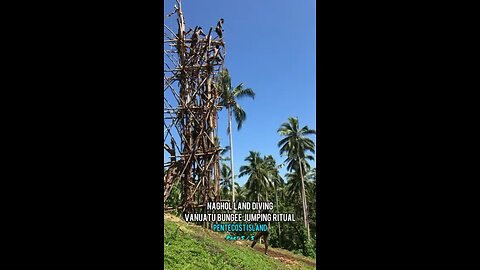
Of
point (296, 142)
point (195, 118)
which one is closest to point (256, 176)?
point (296, 142)

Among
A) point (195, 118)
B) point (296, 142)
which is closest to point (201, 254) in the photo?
point (195, 118)

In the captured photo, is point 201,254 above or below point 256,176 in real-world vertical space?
below

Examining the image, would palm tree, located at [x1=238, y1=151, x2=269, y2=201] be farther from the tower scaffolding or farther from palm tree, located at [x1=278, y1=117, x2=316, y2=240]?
the tower scaffolding

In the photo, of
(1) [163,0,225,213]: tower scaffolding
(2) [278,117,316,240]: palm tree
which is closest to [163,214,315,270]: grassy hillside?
(1) [163,0,225,213]: tower scaffolding

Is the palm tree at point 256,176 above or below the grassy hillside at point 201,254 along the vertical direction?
above

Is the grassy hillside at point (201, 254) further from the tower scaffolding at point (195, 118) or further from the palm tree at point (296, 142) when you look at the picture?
the palm tree at point (296, 142)

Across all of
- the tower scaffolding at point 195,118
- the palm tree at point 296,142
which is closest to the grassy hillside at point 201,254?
the tower scaffolding at point 195,118

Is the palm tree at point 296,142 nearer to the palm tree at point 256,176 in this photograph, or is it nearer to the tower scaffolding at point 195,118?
the palm tree at point 256,176

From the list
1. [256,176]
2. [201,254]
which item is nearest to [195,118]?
[201,254]

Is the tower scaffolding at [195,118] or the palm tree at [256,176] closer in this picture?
the tower scaffolding at [195,118]

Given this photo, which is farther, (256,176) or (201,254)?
(256,176)

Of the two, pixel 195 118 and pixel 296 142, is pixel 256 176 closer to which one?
pixel 296 142
